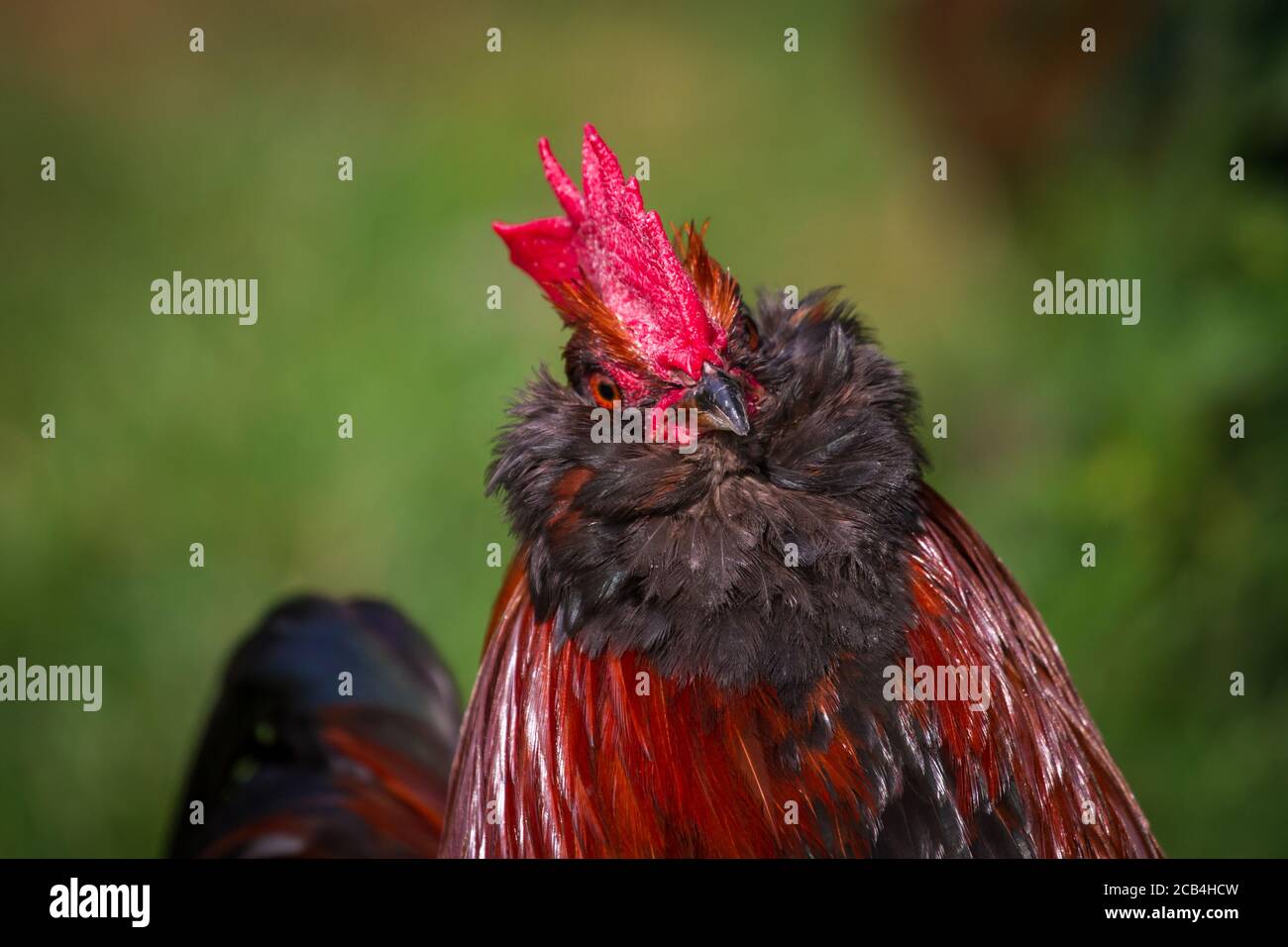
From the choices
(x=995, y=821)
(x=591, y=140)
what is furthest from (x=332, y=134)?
(x=995, y=821)

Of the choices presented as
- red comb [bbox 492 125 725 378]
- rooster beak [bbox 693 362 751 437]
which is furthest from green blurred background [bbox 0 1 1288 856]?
rooster beak [bbox 693 362 751 437]

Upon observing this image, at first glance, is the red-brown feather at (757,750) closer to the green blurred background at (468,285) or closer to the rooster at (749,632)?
the rooster at (749,632)

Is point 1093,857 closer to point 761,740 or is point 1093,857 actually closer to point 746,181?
point 761,740

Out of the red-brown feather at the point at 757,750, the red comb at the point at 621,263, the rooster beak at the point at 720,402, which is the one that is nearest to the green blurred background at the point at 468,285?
the red-brown feather at the point at 757,750

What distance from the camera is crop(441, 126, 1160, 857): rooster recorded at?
1579 millimetres

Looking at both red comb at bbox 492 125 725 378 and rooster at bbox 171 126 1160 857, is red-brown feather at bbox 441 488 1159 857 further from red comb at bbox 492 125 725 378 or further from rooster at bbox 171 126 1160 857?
red comb at bbox 492 125 725 378

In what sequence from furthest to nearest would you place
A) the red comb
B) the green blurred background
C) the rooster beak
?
the green blurred background → the red comb → the rooster beak

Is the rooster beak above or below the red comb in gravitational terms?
below

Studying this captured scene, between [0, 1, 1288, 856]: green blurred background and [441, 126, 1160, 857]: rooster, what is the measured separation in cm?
231

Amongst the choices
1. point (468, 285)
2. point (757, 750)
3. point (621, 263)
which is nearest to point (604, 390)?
point (621, 263)

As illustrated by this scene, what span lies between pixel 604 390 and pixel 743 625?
42 centimetres

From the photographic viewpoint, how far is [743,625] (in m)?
1.57

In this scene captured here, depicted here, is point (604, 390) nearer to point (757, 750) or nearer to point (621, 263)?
point (621, 263)

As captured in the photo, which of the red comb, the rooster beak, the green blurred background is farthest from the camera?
the green blurred background
